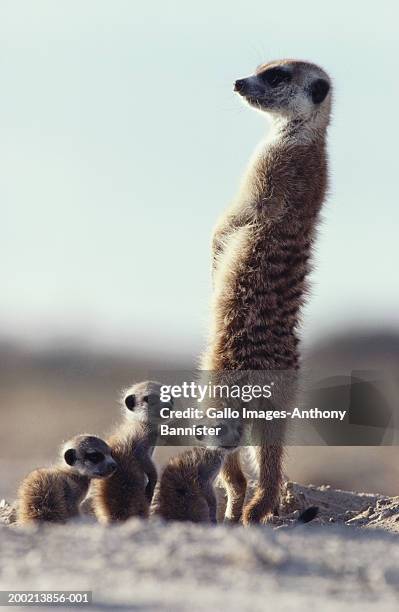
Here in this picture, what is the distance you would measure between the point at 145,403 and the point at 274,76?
216cm

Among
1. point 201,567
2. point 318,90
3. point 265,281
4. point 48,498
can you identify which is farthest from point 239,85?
point 201,567

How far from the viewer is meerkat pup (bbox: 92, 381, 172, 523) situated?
5.86m

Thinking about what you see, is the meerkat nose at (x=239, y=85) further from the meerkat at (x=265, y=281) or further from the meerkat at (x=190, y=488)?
the meerkat at (x=190, y=488)

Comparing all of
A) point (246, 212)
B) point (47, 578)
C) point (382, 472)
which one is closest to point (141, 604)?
point (47, 578)

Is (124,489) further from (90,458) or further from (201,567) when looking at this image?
(201,567)

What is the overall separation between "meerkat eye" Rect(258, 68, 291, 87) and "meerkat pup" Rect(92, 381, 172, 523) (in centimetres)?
199

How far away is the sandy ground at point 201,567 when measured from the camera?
3.70 m

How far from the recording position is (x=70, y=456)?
19.0ft

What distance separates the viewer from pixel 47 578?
3.98 meters

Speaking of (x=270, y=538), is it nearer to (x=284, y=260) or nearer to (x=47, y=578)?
(x=47, y=578)

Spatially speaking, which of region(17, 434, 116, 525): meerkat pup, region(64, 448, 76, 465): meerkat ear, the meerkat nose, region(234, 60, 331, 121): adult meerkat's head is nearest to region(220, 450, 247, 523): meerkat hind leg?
region(17, 434, 116, 525): meerkat pup

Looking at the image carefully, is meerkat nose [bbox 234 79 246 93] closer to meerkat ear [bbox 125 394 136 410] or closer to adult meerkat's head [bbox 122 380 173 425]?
adult meerkat's head [bbox 122 380 173 425]

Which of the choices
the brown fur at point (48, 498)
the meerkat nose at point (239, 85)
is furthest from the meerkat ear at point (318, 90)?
the brown fur at point (48, 498)

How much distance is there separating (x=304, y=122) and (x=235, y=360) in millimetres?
1581
